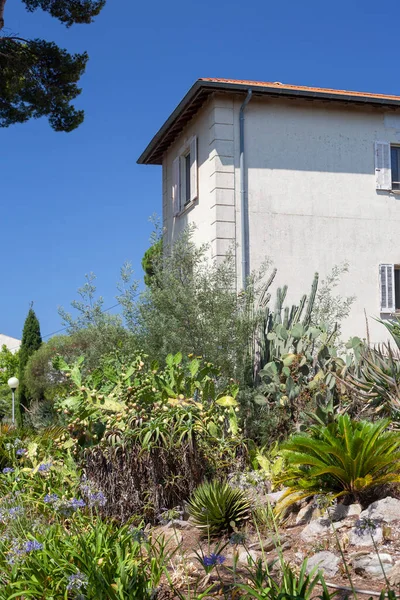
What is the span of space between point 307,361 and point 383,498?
312 centimetres

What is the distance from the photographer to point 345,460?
579cm

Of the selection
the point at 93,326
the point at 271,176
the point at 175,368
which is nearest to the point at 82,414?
the point at 175,368

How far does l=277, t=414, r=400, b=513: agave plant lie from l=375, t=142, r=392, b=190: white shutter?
1066 centimetres

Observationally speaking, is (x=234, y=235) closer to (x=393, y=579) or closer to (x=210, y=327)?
(x=210, y=327)

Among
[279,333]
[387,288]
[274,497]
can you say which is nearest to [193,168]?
[387,288]

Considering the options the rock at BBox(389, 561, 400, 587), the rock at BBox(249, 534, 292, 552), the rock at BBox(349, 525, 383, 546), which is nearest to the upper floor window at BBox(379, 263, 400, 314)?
the rock at BBox(249, 534, 292, 552)

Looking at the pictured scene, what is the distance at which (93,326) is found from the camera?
12391 millimetres

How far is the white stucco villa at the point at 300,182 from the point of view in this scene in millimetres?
14703

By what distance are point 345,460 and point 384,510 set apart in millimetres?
466

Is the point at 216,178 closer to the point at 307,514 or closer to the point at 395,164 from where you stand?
the point at 395,164

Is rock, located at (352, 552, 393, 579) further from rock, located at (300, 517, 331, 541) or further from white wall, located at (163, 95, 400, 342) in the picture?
white wall, located at (163, 95, 400, 342)

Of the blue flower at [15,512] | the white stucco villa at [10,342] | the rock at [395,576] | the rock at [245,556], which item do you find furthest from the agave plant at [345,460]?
the white stucco villa at [10,342]

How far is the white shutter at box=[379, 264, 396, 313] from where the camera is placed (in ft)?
51.3

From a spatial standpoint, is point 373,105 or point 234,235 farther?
point 373,105
